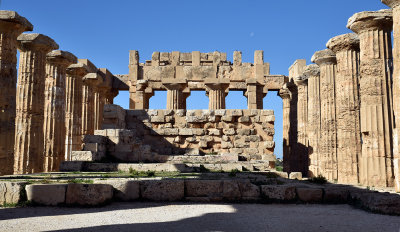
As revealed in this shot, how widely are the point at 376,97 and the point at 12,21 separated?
12215 millimetres

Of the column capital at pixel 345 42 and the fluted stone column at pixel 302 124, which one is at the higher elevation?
the column capital at pixel 345 42

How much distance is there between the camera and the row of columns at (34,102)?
11312mm

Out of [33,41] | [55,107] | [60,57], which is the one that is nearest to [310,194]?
[33,41]

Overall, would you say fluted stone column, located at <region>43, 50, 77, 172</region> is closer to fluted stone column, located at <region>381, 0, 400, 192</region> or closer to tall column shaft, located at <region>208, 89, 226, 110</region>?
tall column shaft, located at <region>208, 89, 226, 110</region>

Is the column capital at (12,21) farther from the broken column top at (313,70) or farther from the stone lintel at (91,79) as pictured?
the broken column top at (313,70)

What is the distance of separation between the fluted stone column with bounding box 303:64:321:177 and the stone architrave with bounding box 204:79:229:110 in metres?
6.35

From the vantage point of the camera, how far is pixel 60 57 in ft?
51.1

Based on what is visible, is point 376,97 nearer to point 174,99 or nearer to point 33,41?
point 33,41

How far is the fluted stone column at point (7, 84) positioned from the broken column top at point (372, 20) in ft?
36.5

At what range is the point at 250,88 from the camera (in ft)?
79.2

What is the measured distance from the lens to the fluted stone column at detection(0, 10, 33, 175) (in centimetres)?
1115

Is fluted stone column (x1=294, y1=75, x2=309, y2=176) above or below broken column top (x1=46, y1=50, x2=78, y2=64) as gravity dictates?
below

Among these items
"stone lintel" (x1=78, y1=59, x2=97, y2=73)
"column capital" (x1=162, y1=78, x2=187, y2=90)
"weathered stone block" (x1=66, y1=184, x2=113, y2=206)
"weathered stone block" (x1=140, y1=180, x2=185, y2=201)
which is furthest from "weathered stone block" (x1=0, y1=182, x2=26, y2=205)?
"column capital" (x1=162, y1=78, x2=187, y2=90)

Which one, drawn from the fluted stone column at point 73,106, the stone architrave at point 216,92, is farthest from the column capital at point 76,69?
the stone architrave at point 216,92
